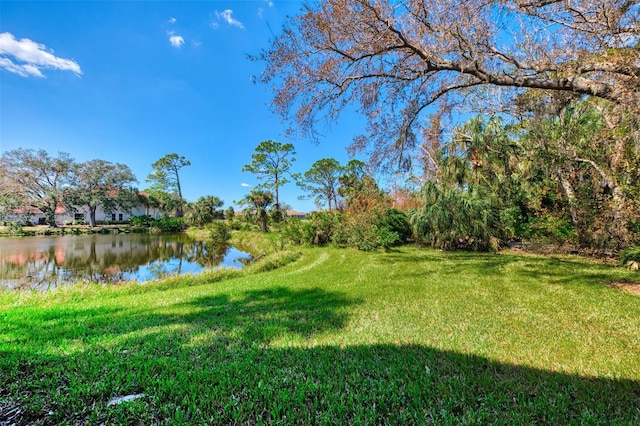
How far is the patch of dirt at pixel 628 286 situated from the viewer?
4988 mm

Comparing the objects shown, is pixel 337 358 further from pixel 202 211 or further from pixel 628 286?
pixel 202 211

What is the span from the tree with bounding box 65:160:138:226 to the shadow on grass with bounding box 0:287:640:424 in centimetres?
4115

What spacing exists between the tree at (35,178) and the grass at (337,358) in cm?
3753

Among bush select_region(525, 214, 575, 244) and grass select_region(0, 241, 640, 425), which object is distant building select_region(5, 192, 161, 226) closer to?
grass select_region(0, 241, 640, 425)

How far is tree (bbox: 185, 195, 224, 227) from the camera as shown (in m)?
32.5

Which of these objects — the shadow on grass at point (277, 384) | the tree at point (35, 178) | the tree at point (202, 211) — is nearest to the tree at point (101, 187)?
the tree at point (35, 178)

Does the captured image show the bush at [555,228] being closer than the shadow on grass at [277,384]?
No

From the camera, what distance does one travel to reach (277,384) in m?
2.20

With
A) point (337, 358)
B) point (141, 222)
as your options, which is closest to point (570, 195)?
point (337, 358)

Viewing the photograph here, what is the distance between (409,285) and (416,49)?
481 cm

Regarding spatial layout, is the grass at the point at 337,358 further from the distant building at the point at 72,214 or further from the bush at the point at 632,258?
the distant building at the point at 72,214

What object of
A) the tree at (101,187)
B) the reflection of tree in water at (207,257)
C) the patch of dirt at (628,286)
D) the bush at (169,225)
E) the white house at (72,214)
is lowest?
the reflection of tree in water at (207,257)

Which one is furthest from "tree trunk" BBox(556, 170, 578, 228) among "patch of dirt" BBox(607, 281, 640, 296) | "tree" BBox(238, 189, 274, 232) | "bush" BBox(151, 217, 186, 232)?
"bush" BBox(151, 217, 186, 232)

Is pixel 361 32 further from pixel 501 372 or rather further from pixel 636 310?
pixel 636 310
